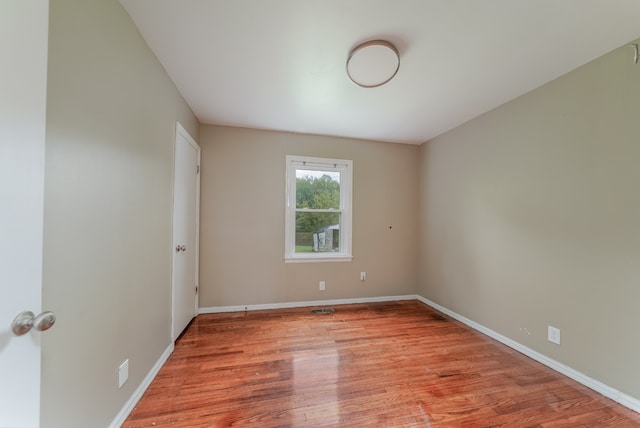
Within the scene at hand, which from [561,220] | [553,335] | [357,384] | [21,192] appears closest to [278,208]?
[357,384]

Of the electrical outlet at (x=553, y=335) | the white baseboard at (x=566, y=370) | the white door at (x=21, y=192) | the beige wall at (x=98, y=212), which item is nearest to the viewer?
the white door at (x=21, y=192)

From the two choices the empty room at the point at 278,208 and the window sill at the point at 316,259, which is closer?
the empty room at the point at 278,208

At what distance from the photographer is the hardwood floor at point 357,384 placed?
1.53m

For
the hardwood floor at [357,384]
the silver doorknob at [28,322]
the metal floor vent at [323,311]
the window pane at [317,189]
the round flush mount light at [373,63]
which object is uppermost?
the round flush mount light at [373,63]

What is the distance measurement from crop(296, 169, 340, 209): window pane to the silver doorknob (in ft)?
9.31

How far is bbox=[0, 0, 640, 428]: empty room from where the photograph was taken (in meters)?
1.03

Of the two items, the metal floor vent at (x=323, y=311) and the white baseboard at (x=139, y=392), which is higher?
the white baseboard at (x=139, y=392)

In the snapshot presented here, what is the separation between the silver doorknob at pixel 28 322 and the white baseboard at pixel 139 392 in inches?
44.4

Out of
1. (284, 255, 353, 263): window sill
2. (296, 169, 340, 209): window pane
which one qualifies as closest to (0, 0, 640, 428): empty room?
(284, 255, 353, 263): window sill

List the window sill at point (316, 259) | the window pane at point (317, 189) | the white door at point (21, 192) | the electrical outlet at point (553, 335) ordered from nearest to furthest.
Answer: the white door at point (21, 192) < the electrical outlet at point (553, 335) < the window sill at point (316, 259) < the window pane at point (317, 189)

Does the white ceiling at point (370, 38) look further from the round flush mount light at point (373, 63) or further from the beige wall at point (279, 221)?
the beige wall at point (279, 221)

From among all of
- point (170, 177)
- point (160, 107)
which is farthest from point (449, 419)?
point (160, 107)

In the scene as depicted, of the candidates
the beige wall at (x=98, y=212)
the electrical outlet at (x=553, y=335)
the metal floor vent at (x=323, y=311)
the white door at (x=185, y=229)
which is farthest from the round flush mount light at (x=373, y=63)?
the metal floor vent at (x=323, y=311)

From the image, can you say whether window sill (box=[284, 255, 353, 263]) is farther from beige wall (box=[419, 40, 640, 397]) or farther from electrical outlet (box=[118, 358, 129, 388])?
electrical outlet (box=[118, 358, 129, 388])
